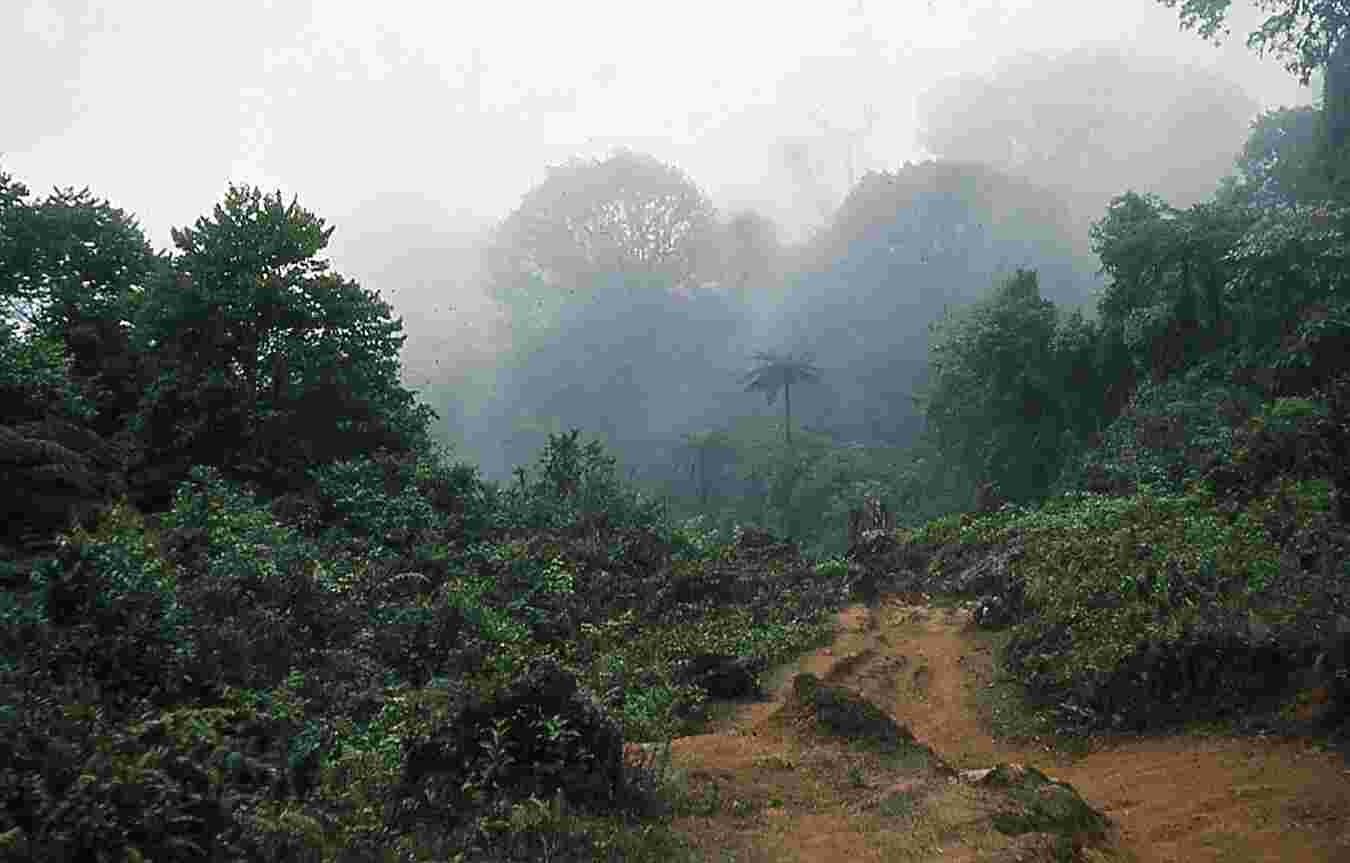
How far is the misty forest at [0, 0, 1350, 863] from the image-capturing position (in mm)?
4816

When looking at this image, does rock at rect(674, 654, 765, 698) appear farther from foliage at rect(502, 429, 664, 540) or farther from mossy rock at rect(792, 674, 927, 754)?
foliage at rect(502, 429, 664, 540)

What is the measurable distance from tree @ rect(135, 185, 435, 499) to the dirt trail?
975 cm

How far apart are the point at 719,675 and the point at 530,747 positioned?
4.59 meters

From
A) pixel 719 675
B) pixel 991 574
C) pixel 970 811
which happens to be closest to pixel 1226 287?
pixel 991 574

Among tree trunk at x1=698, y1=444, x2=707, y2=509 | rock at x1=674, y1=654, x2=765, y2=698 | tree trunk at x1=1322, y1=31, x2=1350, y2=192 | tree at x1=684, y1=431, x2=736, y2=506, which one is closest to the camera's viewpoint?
rock at x1=674, y1=654, x2=765, y2=698

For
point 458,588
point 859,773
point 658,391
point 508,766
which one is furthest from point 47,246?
point 658,391

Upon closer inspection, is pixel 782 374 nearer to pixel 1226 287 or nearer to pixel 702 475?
pixel 702 475

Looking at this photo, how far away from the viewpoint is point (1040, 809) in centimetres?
492

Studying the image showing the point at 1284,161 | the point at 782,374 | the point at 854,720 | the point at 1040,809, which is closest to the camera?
the point at 1040,809

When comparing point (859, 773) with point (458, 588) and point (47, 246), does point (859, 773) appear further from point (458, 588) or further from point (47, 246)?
point (47, 246)

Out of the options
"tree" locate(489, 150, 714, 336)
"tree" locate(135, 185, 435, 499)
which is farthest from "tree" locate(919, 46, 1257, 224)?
"tree" locate(135, 185, 435, 499)

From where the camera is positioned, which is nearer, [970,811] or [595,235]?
[970,811]

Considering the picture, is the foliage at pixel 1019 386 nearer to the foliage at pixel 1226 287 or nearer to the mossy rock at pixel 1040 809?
the foliage at pixel 1226 287

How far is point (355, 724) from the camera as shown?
6.57 meters
